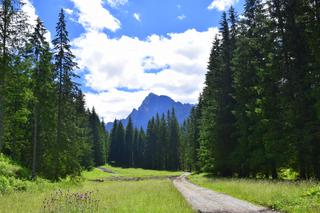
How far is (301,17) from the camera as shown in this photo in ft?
67.9

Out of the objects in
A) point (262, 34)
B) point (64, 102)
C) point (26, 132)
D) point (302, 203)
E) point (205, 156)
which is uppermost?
point (262, 34)

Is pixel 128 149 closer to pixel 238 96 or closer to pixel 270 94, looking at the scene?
pixel 238 96

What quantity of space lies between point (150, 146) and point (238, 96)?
8036 centimetres

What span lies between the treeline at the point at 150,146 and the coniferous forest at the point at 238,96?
60.8 metres

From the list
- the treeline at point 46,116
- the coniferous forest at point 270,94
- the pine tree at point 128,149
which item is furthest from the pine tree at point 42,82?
the pine tree at point 128,149

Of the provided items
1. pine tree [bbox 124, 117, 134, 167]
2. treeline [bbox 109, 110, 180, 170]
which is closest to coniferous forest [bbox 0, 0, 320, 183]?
treeline [bbox 109, 110, 180, 170]

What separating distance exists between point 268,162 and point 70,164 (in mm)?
20318

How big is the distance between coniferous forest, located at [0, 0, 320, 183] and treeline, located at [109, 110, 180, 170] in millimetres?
60849

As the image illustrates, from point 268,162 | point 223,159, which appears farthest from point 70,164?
point 268,162

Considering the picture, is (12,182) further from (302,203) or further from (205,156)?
(205,156)

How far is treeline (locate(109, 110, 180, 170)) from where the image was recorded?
102812 mm

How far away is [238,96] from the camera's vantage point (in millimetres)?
31031

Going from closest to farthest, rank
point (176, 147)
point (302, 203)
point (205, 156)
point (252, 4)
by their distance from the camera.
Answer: point (302, 203) → point (252, 4) → point (205, 156) → point (176, 147)

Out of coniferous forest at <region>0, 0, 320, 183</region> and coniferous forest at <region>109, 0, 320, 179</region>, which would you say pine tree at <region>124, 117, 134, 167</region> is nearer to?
coniferous forest at <region>0, 0, 320, 183</region>
